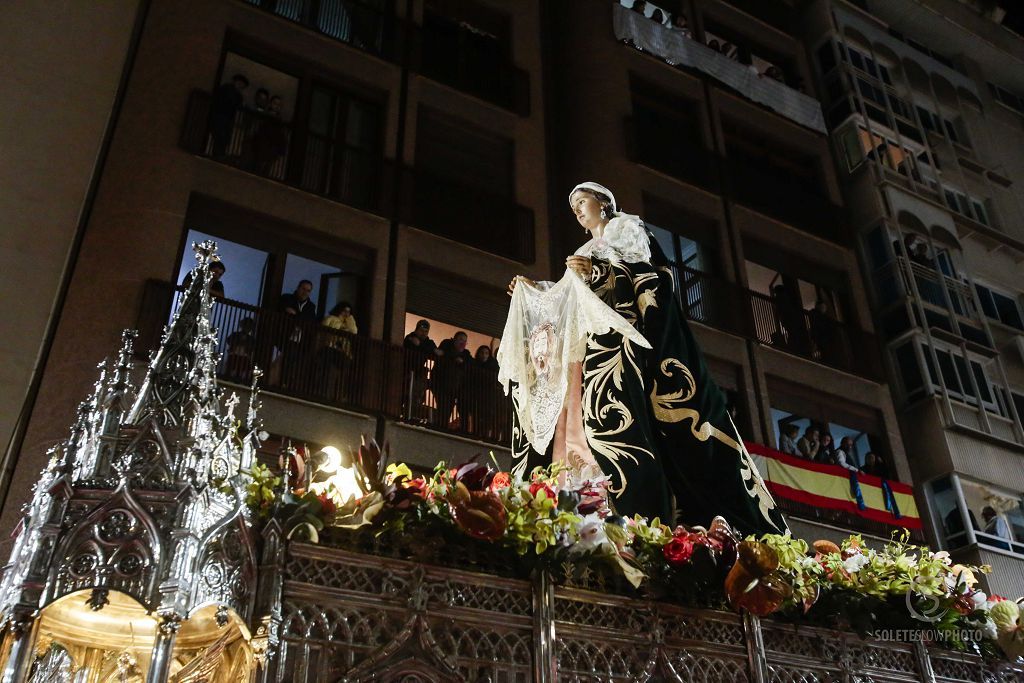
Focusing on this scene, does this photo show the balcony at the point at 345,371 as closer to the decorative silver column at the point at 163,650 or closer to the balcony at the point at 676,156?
the balcony at the point at 676,156

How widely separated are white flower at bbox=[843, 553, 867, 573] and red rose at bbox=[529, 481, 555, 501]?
1.73 metres

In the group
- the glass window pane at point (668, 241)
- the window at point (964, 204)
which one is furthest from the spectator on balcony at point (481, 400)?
the window at point (964, 204)

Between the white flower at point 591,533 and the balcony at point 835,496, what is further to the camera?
the balcony at point 835,496

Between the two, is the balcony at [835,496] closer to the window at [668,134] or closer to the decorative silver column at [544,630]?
the window at [668,134]

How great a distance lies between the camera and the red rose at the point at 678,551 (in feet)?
14.5

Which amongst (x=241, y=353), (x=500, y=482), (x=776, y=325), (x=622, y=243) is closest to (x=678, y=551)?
(x=500, y=482)

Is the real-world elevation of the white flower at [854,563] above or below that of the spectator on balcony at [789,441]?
below

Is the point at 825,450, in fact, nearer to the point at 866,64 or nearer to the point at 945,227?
the point at 945,227

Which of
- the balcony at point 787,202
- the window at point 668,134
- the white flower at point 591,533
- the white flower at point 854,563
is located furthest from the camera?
the balcony at point 787,202

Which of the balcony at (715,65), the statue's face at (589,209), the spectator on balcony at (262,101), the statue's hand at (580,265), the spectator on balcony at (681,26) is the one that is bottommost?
the statue's hand at (580,265)

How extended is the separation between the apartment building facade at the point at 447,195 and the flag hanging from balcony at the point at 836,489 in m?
0.33

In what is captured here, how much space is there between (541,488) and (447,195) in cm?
1318

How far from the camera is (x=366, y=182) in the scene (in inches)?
655

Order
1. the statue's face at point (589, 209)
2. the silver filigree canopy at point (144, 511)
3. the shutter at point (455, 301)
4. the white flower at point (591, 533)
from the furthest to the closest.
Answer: the shutter at point (455, 301), the statue's face at point (589, 209), the white flower at point (591, 533), the silver filigree canopy at point (144, 511)
